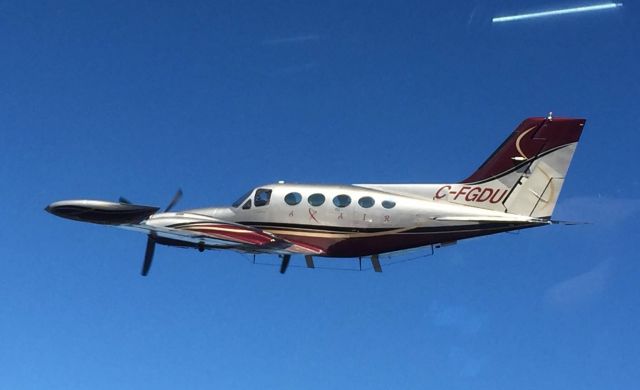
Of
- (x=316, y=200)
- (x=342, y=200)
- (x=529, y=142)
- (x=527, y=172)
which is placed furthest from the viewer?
(x=529, y=142)

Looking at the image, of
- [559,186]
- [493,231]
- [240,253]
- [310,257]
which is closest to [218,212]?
[240,253]

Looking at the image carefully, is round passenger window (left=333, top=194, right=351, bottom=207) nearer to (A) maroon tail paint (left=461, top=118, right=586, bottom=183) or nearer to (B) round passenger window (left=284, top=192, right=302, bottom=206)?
(B) round passenger window (left=284, top=192, right=302, bottom=206)

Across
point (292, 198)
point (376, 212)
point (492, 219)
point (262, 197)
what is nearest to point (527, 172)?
point (492, 219)

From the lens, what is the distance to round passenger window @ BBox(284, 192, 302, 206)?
4647cm

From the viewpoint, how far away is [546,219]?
44.6 metres

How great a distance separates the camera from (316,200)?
4609 centimetres

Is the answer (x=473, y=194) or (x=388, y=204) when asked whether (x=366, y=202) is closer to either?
(x=388, y=204)

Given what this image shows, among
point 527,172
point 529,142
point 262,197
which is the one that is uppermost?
point 529,142

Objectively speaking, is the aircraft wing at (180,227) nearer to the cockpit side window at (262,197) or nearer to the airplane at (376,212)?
the airplane at (376,212)

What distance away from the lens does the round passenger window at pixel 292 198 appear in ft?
152

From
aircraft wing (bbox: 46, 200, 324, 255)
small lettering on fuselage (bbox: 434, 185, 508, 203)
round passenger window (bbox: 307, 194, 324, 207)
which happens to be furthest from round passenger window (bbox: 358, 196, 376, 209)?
small lettering on fuselage (bbox: 434, 185, 508, 203)

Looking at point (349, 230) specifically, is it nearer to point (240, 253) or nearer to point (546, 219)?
point (240, 253)

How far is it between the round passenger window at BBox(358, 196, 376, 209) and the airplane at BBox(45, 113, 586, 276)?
6cm

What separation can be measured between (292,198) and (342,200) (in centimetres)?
296
